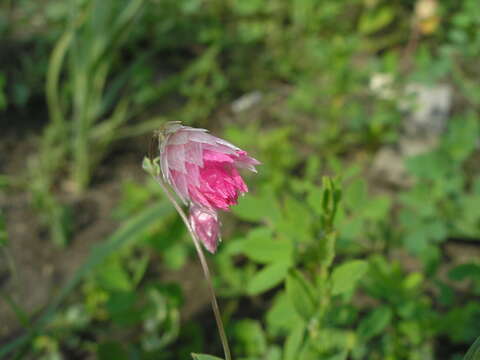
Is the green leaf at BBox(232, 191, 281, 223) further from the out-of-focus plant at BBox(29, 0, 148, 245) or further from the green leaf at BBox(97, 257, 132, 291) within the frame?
the out-of-focus plant at BBox(29, 0, 148, 245)

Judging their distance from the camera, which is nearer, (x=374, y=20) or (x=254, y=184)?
(x=254, y=184)

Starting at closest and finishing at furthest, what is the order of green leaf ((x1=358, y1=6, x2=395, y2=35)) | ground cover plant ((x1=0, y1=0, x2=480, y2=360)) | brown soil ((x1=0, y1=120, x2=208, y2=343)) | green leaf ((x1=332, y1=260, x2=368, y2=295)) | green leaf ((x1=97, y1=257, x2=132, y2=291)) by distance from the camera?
1. green leaf ((x1=332, y1=260, x2=368, y2=295))
2. ground cover plant ((x1=0, y1=0, x2=480, y2=360))
3. green leaf ((x1=97, y1=257, x2=132, y2=291))
4. brown soil ((x1=0, y1=120, x2=208, y2=343))
5. green leaf ((x1=358, y1=6, x2=395, y2=35))

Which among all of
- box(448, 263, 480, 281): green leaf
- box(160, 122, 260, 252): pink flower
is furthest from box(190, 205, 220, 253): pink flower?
box(448, 263, 480, 281): green leaf

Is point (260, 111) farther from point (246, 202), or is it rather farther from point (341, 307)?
point (341, 307)

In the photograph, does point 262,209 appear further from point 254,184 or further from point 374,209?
point 254,184

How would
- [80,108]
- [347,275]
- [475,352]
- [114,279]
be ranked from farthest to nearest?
[80,108], [114,279], [347,275], [475,352]

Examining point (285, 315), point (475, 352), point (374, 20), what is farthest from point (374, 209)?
point (374, 20)

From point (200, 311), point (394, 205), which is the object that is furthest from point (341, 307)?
point (394, 205)
